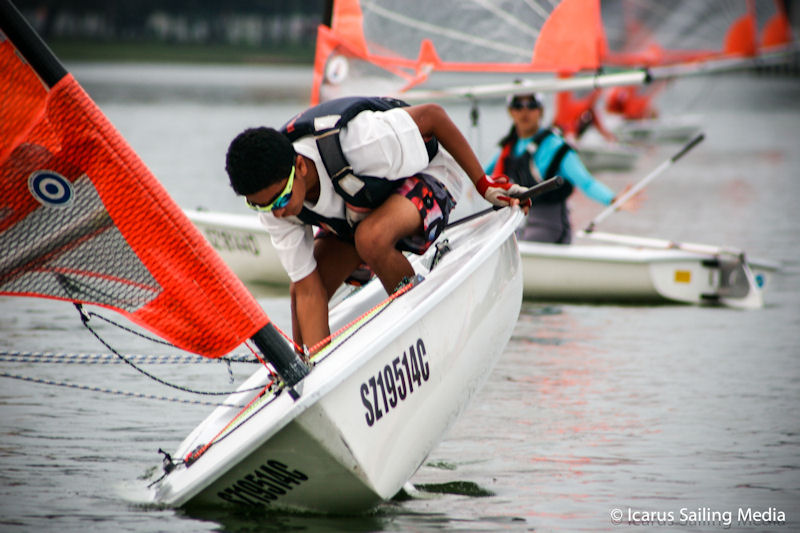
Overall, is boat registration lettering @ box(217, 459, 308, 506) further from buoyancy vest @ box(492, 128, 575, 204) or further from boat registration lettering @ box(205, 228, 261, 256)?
boat registration lettering @ box(205, 228, 261, 256)

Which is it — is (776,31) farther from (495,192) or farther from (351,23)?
(495,192)

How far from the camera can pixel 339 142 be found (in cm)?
375

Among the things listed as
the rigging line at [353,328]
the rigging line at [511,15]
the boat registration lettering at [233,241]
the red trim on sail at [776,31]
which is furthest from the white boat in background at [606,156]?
the rigging line at [353,328]

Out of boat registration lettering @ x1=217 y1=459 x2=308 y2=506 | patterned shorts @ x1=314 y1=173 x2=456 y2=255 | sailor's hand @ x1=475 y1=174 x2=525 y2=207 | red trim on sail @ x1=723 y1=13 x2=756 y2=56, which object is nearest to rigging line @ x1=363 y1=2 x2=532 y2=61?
sailor's hand @ x1=475 y1=174 x2=525 y2=207

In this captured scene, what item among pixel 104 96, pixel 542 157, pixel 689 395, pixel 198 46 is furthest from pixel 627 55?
pixel 198 46

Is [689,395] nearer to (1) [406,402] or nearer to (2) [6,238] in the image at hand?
(1) [406,402]

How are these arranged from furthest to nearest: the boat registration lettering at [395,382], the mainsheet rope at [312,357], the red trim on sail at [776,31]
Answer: the red trim on sail at [776,31] < the mainsheet rope at [312,357] < the boat registration lettering at [395,382]

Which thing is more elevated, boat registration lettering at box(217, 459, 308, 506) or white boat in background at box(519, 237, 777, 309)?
A: boat registration lettering at box(217, 459, 308, 506)

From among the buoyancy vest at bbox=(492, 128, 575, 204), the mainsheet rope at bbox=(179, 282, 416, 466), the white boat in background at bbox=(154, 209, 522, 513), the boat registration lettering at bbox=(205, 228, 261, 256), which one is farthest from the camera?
the boat registration lettering at bbox=(205, 228, 261, 256)

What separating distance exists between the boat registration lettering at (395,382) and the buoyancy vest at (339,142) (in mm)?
527

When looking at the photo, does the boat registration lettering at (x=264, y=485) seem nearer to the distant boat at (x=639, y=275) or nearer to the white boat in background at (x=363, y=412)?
the white boat in background at (x=363, y=412)

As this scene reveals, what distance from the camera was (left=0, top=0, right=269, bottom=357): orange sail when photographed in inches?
122

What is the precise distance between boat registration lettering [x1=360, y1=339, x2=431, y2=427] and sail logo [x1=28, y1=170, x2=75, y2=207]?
38.2 inches

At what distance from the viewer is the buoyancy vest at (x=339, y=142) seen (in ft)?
12.2
